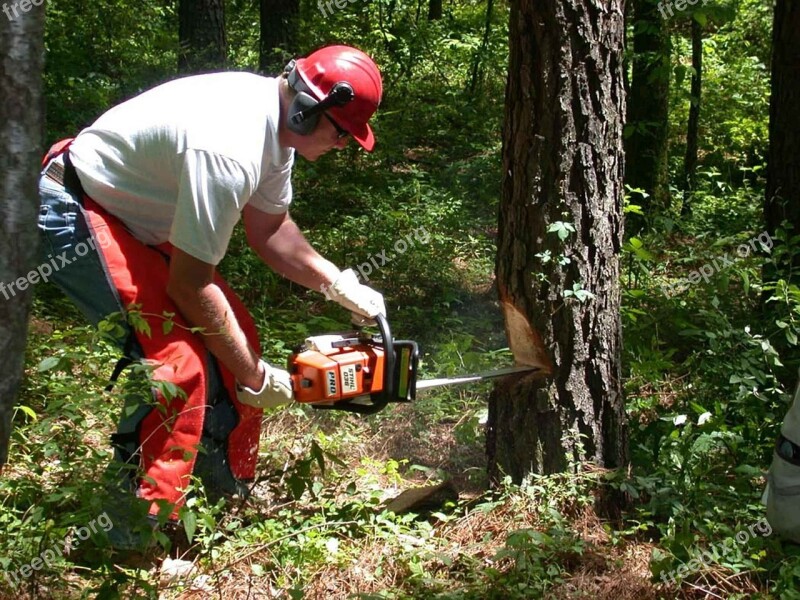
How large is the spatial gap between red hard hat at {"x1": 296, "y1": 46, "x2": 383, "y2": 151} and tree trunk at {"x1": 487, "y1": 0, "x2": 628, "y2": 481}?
605mm

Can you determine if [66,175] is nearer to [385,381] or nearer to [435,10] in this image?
[385,381]

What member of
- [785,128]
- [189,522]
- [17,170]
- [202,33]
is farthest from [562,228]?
[202,33]

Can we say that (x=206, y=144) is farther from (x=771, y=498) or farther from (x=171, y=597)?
(x=771, y=498)

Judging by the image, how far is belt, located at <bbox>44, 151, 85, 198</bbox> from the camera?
3.36m

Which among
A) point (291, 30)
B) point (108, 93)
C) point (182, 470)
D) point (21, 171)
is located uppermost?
point (291, 30)

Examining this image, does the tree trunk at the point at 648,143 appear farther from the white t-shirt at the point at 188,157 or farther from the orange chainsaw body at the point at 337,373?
the white t-shirt at the point at 188,157

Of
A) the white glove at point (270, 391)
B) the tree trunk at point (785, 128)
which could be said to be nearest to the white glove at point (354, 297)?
the white glove at point (270, 391)

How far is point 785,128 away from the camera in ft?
17.8

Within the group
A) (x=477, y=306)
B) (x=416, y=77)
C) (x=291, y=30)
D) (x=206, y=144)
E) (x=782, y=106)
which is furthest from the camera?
(x=416, y=77)

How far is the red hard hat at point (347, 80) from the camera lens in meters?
3.21

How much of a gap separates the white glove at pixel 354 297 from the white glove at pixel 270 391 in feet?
1.39

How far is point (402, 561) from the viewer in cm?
327

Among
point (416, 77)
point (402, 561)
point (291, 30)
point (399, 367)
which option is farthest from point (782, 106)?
point (416, 77)

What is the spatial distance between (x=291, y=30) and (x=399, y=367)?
288 inches
